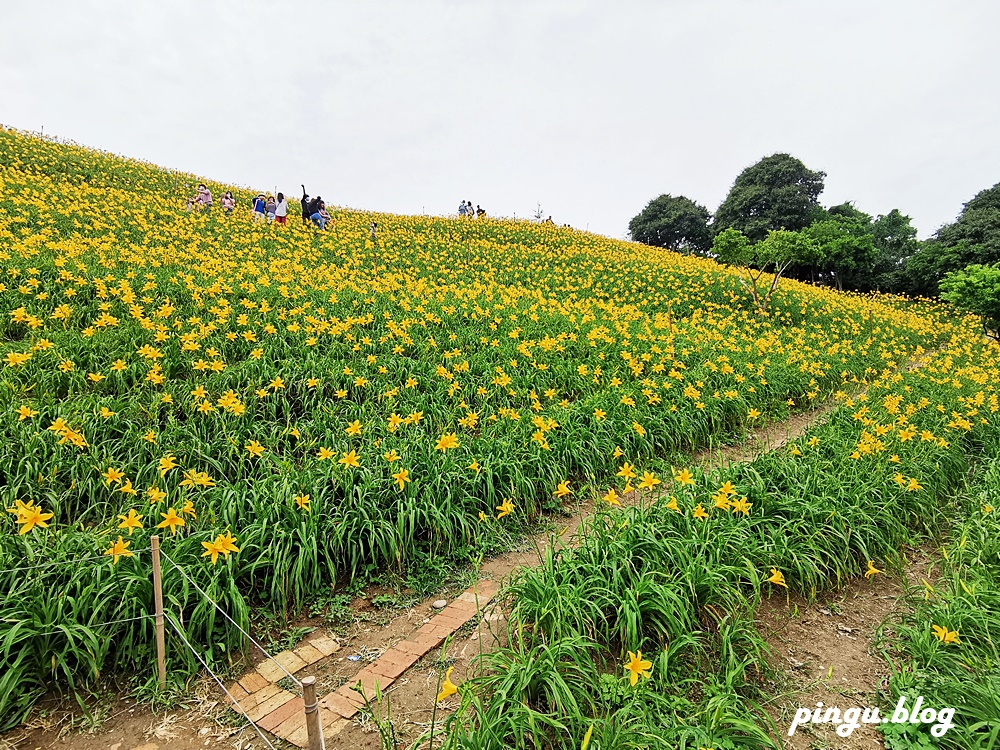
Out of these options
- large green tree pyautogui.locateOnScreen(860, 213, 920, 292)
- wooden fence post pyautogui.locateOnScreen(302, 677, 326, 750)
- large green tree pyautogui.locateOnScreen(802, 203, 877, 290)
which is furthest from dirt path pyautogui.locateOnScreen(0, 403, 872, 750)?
large green tree pyautogui.locateOnScreen(860, 213, 920, 292)

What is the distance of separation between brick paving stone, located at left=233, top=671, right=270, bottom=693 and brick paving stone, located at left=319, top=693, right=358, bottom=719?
32 centimetres

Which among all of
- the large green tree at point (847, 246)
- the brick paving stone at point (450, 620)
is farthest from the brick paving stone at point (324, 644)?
the large green tree at point (847, 246)

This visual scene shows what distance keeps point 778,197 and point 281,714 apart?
33.3 m

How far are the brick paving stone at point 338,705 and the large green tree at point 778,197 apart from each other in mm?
30796

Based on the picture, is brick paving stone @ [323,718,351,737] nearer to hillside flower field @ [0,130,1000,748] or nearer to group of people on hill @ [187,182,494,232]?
hillside flower field @ [0,130,1000,748]

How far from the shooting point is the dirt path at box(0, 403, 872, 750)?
205cm

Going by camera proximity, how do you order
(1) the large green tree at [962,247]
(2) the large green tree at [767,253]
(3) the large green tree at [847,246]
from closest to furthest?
(2) the large green tree at [767,253], (1) the large green tree at [962,247], (3) the large green tree at [847,246]

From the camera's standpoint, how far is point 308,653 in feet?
8.49

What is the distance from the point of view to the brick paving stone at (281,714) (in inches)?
84.0

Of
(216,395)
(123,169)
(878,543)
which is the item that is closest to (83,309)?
(216,395)

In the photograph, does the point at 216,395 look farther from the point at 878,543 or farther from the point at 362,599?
the point at 878,543

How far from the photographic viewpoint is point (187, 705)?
223 cm

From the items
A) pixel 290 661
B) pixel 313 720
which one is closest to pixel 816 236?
pixel 290 661

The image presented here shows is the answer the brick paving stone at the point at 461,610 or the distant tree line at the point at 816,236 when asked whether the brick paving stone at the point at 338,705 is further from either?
the distant tree line at the point at 816,236
